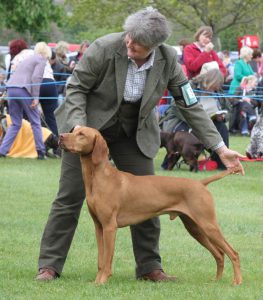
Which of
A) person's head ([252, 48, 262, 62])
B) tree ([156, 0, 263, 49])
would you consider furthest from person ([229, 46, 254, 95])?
tree ([156, 0, 263, 49])

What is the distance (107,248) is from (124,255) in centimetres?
144

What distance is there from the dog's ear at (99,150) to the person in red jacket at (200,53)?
30.7ft

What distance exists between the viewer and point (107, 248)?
614 centimetres

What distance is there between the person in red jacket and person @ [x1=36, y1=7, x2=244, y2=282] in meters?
8.88

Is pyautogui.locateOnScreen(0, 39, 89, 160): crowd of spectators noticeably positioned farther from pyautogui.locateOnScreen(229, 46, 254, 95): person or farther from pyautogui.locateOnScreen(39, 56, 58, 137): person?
pyautogui.locateOnScreen(229, 46, 254, 95): person

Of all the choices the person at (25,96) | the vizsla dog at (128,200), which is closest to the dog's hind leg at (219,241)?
the vizsla dog at (128,200)

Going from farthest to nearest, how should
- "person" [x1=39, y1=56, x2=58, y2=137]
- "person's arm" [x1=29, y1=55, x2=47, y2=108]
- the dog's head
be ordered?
"person" [x1=39, y1=56, x2=58, y2=137] < "person's arm" [x1=29, y1=55, x2=47, y2=108] < the dog's head

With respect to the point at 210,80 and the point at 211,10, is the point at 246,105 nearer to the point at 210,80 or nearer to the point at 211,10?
the point at 210,80

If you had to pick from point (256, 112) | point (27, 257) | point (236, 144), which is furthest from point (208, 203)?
point (256, 112)

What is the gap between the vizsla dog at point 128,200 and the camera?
612 cm

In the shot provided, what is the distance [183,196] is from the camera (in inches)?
245

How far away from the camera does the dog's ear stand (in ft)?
19.8

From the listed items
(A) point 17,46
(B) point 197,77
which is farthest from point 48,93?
(B) point 197,77

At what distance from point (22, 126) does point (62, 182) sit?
9640 mm
